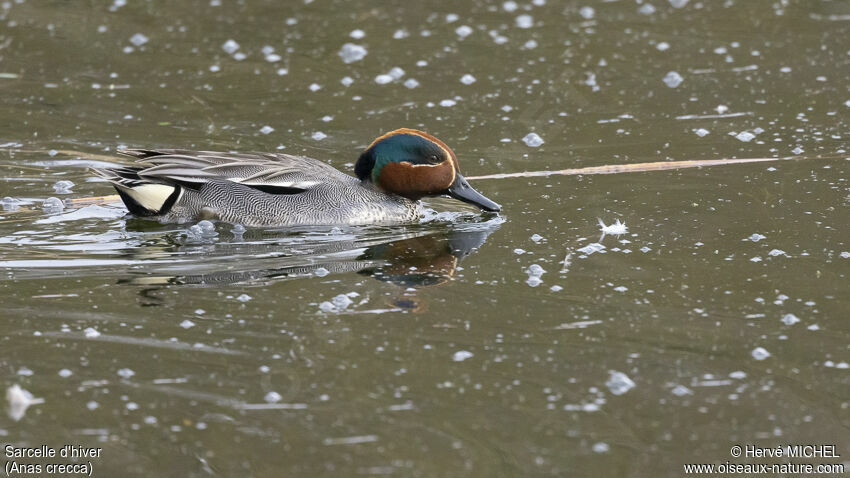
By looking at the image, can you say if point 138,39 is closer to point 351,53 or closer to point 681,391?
point 351,53

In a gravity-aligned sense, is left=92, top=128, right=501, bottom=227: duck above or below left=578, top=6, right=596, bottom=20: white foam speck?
below

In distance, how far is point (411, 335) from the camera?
19.4ft

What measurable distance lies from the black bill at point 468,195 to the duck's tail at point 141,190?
77.4 inches

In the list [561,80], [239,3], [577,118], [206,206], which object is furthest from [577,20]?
[206,206]

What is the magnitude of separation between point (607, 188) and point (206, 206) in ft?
9.76

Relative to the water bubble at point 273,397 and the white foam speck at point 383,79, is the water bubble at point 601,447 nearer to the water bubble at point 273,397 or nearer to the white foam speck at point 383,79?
the water bubble at point 273,397

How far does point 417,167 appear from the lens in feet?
27.1

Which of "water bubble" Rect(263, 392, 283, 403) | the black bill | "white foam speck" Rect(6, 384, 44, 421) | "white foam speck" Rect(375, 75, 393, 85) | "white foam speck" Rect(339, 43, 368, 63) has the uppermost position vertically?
"white foam speck" Rect(339, 43, 368, 63)

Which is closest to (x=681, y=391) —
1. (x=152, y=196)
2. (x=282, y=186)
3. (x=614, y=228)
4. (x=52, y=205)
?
(x=614, y=228)

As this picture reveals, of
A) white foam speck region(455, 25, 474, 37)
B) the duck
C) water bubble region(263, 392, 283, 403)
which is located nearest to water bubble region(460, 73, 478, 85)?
white foam speck region(455, 25, 474, 37)

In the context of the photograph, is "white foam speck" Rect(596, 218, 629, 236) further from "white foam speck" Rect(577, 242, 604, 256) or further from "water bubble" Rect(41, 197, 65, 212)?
"water bubble" Rect(41, 197, 65, 212)

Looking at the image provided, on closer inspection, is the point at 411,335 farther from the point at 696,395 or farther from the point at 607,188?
the point at 607,188

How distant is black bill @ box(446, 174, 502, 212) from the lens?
8156 mm

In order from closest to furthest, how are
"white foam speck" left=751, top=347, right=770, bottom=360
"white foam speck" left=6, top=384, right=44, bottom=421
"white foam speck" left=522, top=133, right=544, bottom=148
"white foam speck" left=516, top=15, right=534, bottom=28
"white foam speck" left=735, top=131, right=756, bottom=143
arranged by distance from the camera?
1. "white foam speck" left=6, top=384, right=44, bottom=421
2. "white foam speck" left=751, top=347, right=770, bottom=360
3. "white foam speck" left=735, top=131, right=756, bottom=143
4. "white foam speck" left=522, top=133, right=544, bottom=148
5. "white foam speck" left=516, top=15, right=534, bottom=28
